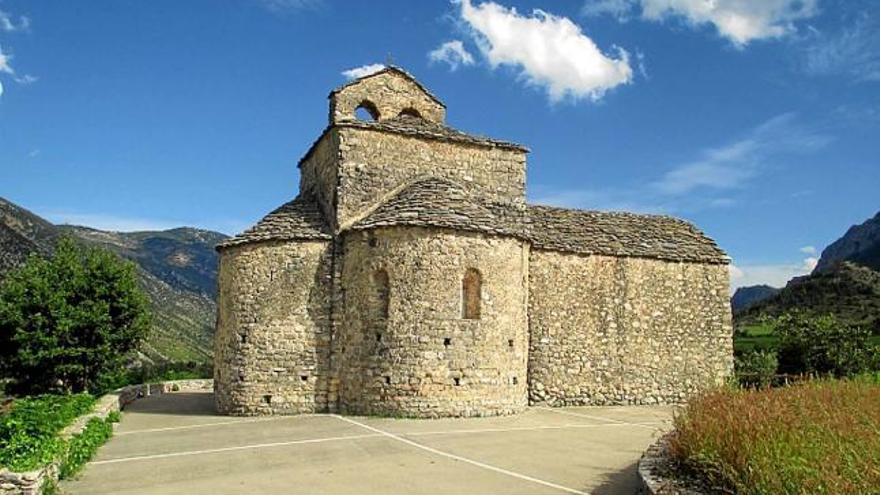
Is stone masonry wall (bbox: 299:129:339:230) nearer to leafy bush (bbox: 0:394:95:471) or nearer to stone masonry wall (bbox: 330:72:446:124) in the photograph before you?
stone masonry wall (bbox: 330:72:446:124)

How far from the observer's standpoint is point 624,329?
19.2 metres

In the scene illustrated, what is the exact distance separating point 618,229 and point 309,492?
14403 mm

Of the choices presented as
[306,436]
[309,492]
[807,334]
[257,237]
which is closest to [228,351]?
[257,237]

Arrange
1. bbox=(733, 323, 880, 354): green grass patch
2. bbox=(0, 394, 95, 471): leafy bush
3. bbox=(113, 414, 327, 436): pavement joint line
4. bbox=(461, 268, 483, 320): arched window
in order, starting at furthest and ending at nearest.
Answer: bbox=(733, 323, 880, 354): green grass patch → bbox=(461, 268, 483, 320): arched window → bbox=(113, 414, 327, 436): pavement joint line → bbox=(0, 394, 95, 471): leafy bush

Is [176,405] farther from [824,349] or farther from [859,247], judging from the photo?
[859,247]

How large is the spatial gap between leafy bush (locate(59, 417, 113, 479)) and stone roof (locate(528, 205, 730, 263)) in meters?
11.3

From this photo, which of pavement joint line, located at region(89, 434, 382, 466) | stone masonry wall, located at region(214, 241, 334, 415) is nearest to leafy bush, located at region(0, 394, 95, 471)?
pavement joint line, located at region(89, 434, 382, 466)

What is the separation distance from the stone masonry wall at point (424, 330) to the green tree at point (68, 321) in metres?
7.75

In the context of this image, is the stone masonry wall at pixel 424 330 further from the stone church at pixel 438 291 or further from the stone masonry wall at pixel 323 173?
the stone masonry wall at pixel 323 173

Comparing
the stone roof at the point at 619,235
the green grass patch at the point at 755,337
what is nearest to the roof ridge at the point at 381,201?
the stone roof at the point at 619,235

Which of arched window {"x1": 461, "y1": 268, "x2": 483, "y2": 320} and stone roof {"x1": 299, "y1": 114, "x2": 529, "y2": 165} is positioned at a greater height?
stone roof {"x1": 299, "y1": 114, "x2": 529, "y2": 165}

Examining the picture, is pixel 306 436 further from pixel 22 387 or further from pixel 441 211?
pixel 22 387

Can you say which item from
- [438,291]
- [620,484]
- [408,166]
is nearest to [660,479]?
[620,484]

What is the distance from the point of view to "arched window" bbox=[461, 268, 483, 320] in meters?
15.8
